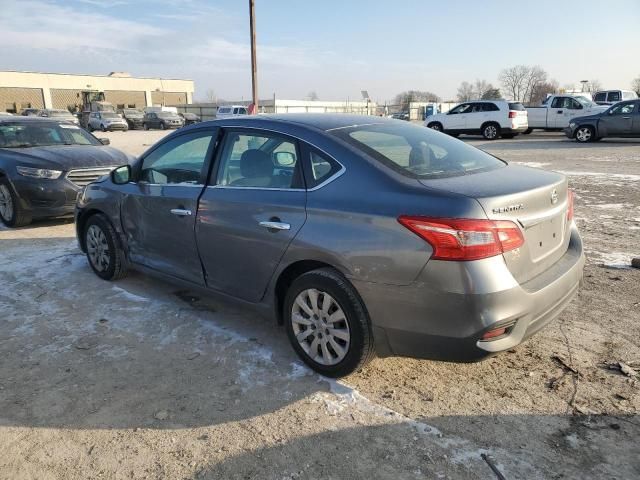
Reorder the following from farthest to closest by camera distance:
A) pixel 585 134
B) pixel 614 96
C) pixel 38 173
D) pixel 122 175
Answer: pixel 614 96, pixel 585 134, pixel 38 173, pixel 122 175

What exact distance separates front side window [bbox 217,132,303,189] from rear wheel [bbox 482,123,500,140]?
2174 centimetres

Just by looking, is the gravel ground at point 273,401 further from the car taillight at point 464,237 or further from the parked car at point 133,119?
the parked car at point 133,119

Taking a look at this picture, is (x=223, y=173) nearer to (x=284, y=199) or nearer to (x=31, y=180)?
(x=284, y=199)

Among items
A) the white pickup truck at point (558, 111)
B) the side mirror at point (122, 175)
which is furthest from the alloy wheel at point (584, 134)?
the side mirror at point (122, 175)

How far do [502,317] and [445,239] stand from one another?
0.51 metres

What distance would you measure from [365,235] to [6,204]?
6.79 meters

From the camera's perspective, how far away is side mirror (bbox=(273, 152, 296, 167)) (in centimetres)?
341

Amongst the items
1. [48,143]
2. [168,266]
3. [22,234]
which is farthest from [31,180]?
[168,266]

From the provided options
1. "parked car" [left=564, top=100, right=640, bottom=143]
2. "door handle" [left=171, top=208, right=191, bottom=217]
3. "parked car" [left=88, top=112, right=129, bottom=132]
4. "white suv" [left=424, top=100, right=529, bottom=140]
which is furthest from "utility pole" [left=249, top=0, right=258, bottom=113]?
"parked car" [left=88, top=112, right=129, bottom=132]

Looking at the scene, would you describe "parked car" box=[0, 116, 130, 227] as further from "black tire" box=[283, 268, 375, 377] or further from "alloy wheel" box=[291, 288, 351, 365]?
"black tire" box=[283, 268, 375, 377]

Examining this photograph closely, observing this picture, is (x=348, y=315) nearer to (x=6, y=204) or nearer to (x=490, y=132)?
(x=6, y=204)

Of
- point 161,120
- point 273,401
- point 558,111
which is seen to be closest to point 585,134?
point 558,111

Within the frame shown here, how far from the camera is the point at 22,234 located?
7133mm

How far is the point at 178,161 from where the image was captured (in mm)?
4324
